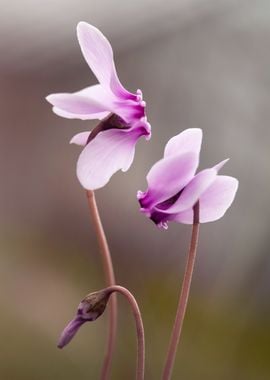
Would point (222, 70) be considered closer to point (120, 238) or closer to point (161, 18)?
point (161, 18)

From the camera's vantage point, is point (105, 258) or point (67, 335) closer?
point (67, 335)

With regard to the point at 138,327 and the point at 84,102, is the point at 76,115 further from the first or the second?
the point at 138,327

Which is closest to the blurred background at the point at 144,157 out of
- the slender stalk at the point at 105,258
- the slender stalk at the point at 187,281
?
the slender stalk at the point at 105,258

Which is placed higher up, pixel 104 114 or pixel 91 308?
pixel 104 114

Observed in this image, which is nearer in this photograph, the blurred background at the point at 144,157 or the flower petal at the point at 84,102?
the flower petal at the point at 84,102

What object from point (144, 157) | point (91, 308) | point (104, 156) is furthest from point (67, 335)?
point (144, 157)

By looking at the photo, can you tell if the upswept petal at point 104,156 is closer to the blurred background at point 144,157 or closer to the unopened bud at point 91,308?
the unopened bud at point 91,308

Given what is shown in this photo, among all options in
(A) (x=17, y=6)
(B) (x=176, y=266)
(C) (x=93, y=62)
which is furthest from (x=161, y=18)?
(C) (x=93, y=62)

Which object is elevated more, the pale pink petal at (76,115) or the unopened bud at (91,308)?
the pale pink petal at (76,115)
